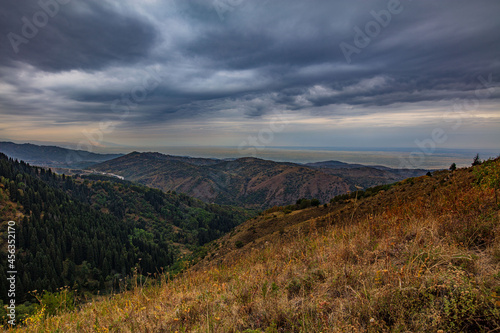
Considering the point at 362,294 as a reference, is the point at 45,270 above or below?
below

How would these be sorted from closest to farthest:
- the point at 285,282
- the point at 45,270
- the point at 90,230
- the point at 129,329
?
the point at 129,329 → the point at 285,282 → the point at 45,270 → the point at 90,230

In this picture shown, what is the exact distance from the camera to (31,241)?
77438mm

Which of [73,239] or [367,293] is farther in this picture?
[73,239]

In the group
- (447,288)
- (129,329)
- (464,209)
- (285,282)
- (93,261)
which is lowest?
(93,261)

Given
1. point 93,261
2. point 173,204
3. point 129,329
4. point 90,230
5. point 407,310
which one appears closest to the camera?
point 407,310

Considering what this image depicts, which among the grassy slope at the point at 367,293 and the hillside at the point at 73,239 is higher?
the grassy slope at the point at 367,293

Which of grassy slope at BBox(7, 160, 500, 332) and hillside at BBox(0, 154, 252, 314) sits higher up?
grassy slope at BBox(7, 160, 500, 332)

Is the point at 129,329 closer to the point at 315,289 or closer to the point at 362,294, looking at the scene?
the point at 315,289

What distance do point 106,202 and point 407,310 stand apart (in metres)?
202

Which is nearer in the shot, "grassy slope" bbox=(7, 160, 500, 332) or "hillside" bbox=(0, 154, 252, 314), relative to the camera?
"grassy slope" bbox=(7, 160, 500, 332)

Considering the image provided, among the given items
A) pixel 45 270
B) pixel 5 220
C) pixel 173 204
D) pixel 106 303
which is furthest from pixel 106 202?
pixel 106 303

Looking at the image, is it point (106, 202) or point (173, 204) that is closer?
point (106, 202)

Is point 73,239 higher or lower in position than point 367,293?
lower

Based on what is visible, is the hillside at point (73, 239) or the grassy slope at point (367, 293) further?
the hillside at point (73, 239)
